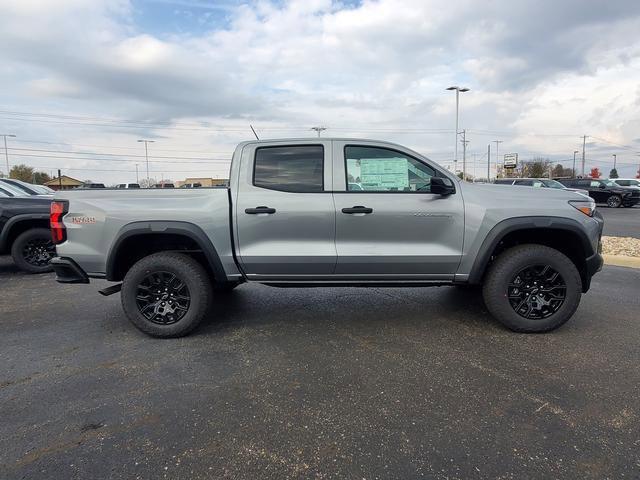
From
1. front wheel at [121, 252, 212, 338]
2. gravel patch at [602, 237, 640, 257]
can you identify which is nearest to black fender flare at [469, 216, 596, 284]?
front wheel at [121, 252, 212, 338]

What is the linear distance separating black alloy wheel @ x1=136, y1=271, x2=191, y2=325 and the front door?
5.02 ft

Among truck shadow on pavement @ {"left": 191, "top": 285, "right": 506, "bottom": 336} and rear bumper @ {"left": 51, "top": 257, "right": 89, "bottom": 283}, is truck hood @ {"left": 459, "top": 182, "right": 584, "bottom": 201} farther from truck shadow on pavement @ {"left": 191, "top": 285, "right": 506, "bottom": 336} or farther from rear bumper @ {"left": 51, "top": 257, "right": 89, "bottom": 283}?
rear bumper @ {"left": 51, "top": 257, "right": 89, "bottom": 283}

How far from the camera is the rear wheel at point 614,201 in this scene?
23.9m

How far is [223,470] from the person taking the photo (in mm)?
2195

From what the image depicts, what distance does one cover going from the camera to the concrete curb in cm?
735

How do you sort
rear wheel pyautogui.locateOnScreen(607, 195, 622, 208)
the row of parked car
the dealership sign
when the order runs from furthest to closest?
the dealership sign, rear wheel pyautogui.locateOnScreen(607, 195, 622, 208), the row of parked car

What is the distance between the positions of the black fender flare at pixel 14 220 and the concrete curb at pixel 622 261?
9846mm

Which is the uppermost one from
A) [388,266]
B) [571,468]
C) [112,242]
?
[112,242]

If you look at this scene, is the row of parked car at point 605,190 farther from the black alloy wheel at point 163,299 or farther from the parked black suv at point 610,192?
the black alloy wheel at point 163,299

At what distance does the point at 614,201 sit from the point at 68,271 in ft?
91.7

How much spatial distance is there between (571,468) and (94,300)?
5389 mm

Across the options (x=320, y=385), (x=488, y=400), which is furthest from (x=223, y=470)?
(x=488, y=400)

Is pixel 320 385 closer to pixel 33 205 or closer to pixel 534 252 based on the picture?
pixel 534 252

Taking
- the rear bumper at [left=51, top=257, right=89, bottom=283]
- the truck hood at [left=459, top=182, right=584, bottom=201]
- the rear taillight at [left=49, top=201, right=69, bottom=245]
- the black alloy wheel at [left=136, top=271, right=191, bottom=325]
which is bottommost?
the black alloy wheel at [left=136, top=271, right=191, bottom=325]
